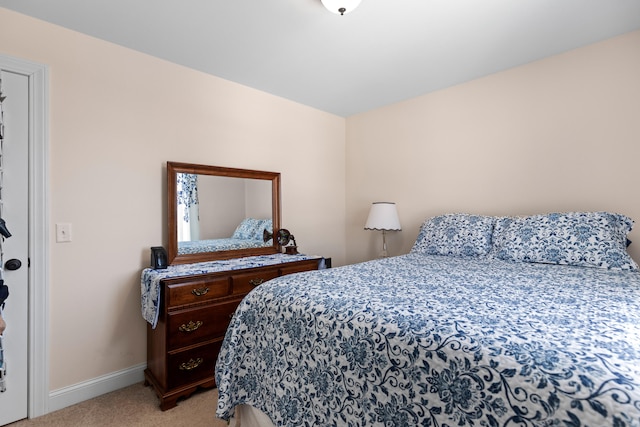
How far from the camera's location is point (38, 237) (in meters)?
1.83

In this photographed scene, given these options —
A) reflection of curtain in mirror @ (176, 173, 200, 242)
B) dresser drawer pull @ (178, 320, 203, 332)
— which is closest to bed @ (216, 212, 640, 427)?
dresser drawer pull @ (178, 320, 203, 332)

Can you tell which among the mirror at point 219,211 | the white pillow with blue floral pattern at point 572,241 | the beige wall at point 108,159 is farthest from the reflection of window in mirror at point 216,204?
the white pillow with blue floral pattern at point 572,241

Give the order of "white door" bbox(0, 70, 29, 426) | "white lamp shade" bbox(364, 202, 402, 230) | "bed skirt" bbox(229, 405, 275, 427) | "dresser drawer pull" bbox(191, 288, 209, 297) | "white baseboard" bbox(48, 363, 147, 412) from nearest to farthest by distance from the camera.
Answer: "bed skirt" bbox(229, 405, 275, 427)
"white door" bbox(0, 70, 29, 426)
"white baseboard" bbox(48, 363, 147, 412)
"dresser drawer pull" bbox(191, 288, 209, 297)
"white lamp shade" bbox(364, 202, 402, 230)

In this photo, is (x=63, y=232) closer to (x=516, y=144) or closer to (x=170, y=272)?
(x=170, y=272)

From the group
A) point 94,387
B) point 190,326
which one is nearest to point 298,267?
point 190,326

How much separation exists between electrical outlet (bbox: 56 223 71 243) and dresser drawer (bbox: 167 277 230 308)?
0.71 meters

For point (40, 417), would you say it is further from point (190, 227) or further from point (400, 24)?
point (400, 24)

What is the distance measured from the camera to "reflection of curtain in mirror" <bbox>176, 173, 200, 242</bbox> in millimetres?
2363

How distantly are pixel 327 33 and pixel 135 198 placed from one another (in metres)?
1.78

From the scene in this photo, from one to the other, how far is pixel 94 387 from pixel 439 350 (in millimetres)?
2309

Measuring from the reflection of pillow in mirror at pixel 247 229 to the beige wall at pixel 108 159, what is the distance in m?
0.53

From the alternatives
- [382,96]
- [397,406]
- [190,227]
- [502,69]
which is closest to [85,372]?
[190,227]

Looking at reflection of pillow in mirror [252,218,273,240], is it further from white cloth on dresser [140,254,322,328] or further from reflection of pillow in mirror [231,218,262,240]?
white cloth on dresser [140,254,322,328]

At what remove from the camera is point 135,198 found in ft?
7.26
